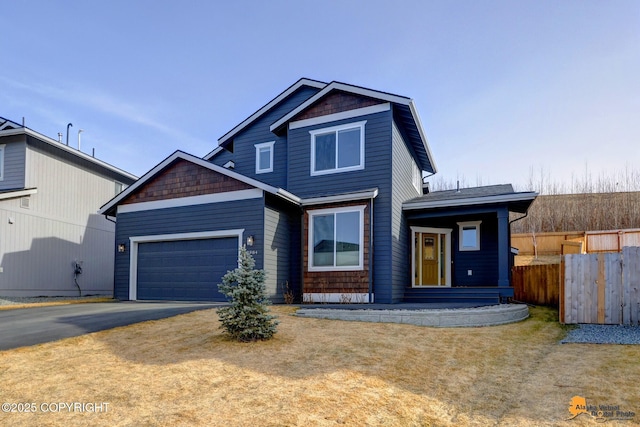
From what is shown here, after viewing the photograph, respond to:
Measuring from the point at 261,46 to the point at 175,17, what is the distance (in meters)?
2.76

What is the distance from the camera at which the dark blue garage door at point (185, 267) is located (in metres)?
12.6

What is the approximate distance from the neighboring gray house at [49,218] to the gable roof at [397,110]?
9.60 meters

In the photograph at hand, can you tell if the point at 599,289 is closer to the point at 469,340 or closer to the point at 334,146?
the point at 469,340

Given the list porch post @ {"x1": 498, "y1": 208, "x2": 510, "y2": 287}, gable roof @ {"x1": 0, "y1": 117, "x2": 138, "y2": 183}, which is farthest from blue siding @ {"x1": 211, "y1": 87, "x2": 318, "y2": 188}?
gable roof @ {"x1": 0, "y1": 117, "x2": 138, "y2": 183}

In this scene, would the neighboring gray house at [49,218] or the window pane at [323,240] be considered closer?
the window pane at [323,240]

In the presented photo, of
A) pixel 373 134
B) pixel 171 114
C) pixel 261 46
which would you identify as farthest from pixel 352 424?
pixel 171 114

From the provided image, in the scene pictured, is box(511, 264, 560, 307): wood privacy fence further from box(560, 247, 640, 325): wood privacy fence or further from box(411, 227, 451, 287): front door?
box(560, 247, 640, 325): wood privacy fence

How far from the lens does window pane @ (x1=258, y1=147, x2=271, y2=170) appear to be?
50.6 feet

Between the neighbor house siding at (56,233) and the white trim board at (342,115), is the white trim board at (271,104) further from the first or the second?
the neighbor house siding at (56,233)

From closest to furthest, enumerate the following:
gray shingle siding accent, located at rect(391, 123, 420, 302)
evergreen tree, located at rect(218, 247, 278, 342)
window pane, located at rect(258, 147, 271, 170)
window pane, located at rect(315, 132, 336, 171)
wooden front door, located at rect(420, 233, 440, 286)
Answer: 1. evergreen tree, located at rect(218, 247, 278, 342)
2. gray shingle siding accent, located at rect(391, 123, 420, 302)
3. window pane, located at rect(315, 132, 336, 171)
4. wooden front door, located at rect(420, 233, 440, 286)
5. window pane, located at rect(258, 147, 271, 170)

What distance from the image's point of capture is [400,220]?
13.2 m

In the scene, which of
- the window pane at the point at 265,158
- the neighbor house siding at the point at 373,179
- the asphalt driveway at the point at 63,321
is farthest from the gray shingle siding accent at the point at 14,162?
the neighbor house siding at the point at 373,179

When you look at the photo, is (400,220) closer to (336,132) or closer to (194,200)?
(336,132)

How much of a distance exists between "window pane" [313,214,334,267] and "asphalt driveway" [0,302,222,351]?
11.8ft
